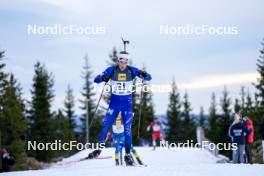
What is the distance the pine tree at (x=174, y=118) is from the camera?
67438mm

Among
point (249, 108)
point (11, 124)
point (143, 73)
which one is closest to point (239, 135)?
point (143, 73)

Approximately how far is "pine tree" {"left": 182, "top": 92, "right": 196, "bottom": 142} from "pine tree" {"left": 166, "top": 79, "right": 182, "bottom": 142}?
1.03 metres

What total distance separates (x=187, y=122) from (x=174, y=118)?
8.58 ft

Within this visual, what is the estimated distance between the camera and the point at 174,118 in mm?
68312

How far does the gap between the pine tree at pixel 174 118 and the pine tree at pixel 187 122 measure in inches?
40.5

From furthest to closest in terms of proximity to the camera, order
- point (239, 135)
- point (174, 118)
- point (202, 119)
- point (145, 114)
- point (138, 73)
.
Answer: point (202, 119)
point (174, 118)
point (145, 114)
point (239, 135)
point (138, 73)

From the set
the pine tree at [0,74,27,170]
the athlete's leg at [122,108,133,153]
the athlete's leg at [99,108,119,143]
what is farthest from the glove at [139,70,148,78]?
the pine tree at [0,74,27,170]

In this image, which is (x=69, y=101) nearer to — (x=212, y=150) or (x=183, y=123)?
(x=183, y=123)

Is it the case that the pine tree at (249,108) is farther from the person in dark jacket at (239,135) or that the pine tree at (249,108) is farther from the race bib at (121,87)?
the race bib at (121,87)

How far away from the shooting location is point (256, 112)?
54.4 meters

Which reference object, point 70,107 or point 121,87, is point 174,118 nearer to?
point 70,107

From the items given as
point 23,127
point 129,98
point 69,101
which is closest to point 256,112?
point 23,127

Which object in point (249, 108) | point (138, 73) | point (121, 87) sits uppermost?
A: point (249, 108)

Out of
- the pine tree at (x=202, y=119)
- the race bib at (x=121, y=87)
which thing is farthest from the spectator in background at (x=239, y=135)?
the pine tree at (x=202, y=119)
